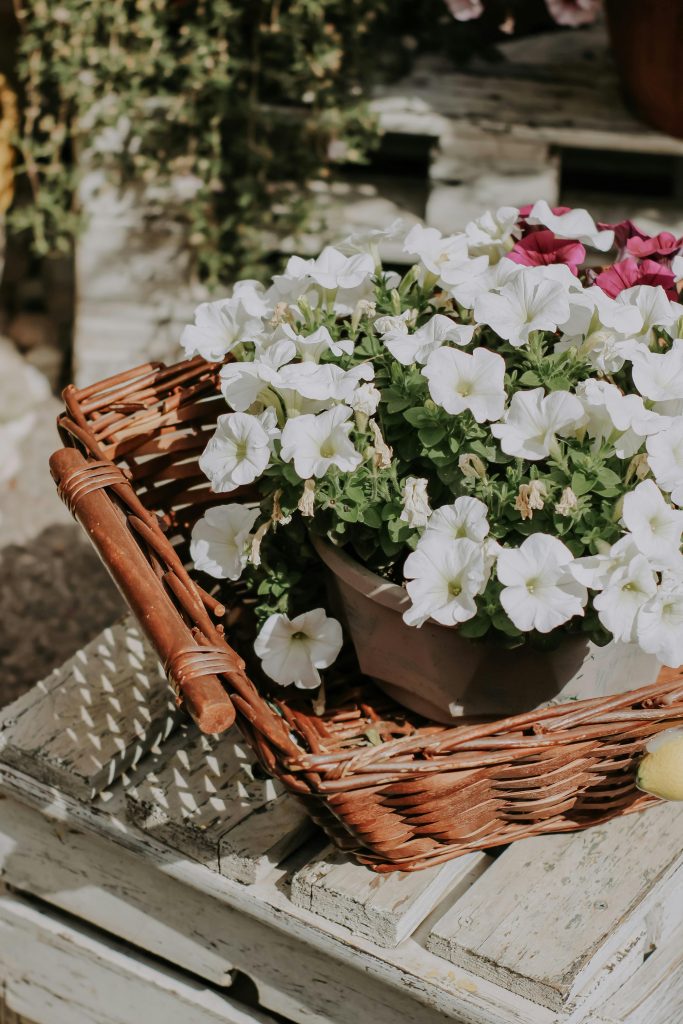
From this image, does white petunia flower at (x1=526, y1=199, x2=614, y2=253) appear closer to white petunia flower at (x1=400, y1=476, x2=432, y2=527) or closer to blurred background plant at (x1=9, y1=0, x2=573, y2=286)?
white petunia flower at (x1=400, y1=476, x2=432, y2=527)

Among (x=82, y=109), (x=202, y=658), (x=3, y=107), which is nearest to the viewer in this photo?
(x=202, y=658)

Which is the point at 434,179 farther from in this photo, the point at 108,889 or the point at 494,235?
the point at 108,889

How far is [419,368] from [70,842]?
0.57 m

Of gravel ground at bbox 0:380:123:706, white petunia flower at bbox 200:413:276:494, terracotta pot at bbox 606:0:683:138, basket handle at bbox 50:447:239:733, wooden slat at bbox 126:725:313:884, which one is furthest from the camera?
gravel ground at bbox 0:380:123:706

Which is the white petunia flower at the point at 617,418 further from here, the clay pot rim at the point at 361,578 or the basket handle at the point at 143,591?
the basket handle at the point at 143,591

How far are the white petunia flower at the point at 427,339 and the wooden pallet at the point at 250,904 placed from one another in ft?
1.38

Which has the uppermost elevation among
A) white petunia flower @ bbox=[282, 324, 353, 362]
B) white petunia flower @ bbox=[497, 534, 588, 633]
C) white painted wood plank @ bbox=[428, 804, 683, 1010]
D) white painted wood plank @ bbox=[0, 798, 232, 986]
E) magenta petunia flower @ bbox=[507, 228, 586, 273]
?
magenta petunia flower @ bbox=[507, 228, 586, 273]

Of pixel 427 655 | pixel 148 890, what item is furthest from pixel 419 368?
pixel 148 890

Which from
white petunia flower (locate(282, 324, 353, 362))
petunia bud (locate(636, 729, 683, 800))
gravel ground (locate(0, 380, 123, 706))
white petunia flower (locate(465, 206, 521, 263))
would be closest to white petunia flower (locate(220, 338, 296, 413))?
white petunia flower (locate(282, 324, 353, 362))

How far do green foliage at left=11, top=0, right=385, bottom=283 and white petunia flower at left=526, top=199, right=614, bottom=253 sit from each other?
36.3 inches

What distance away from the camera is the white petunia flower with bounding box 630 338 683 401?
871 mm

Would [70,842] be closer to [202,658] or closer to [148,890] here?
[148,890]

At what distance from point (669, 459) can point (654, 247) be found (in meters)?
0.28

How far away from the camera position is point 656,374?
2.89 feet
